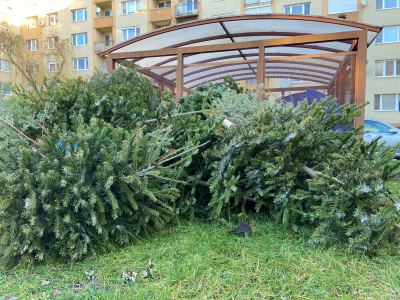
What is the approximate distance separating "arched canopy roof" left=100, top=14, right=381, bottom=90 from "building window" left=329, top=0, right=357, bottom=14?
638 inches

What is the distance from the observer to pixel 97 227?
2.34m

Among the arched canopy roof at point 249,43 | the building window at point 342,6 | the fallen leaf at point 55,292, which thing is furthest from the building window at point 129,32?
the fallen leaf at point 55,292

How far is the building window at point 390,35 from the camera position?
71.6 feet

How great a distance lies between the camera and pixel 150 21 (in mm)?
27969

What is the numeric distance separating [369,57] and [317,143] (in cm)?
2390

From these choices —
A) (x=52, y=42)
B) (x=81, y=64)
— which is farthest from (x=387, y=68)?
(x=81, y=64)

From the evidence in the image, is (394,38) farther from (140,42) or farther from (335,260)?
(335,260)

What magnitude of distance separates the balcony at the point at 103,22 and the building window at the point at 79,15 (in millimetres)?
2140

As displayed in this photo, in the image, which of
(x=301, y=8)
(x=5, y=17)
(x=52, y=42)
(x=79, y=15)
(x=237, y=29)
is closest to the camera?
(x=237, y=29)

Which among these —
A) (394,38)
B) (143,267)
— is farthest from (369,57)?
(143,267)

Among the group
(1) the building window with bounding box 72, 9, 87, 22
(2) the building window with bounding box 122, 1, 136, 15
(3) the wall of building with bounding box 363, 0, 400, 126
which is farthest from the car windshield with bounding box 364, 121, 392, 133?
(1) the building window with bounding box 72, 9, 87, 22

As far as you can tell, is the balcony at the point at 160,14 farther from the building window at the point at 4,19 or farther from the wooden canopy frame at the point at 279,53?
the wooden canopy frame at the point at 279,53

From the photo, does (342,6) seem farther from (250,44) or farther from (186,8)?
(250,44)

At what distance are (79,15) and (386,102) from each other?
3059 cm
